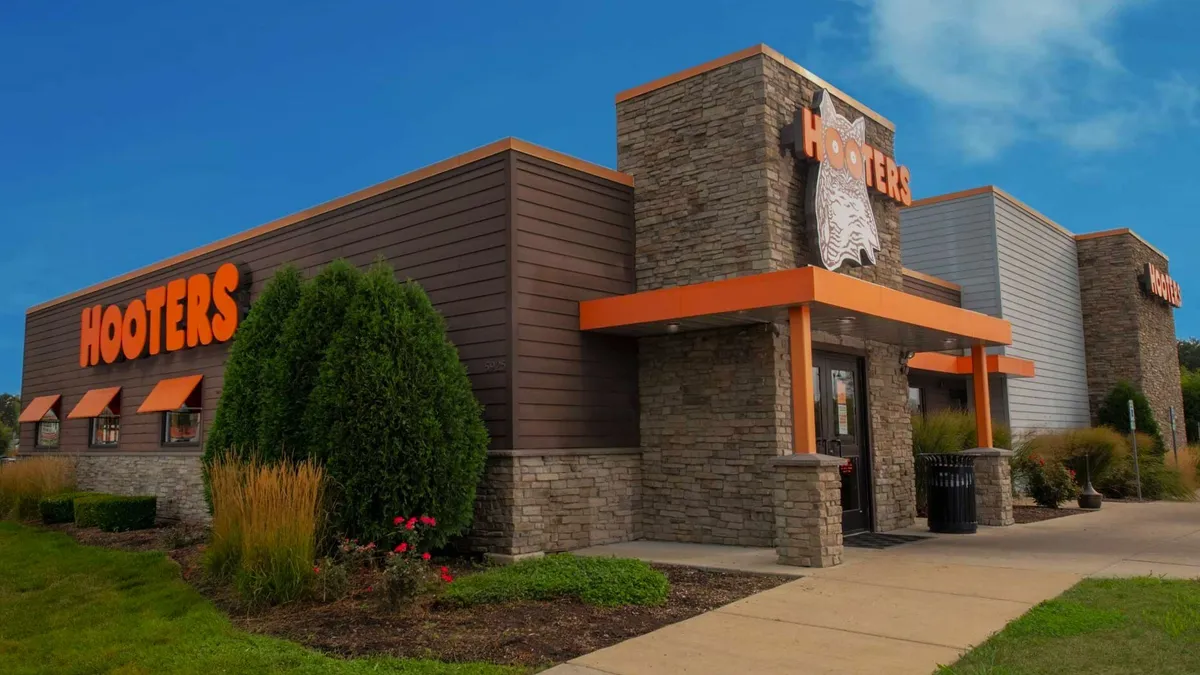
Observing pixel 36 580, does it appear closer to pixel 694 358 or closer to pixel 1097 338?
pixel 694 358

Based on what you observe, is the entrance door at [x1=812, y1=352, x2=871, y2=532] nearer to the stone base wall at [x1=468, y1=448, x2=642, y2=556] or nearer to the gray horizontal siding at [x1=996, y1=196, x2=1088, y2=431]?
the stone base wall at [x1=468, y1=448, x2=642, y2=556]

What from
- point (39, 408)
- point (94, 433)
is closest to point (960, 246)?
point (94, 433)

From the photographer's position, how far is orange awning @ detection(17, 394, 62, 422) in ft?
63.2

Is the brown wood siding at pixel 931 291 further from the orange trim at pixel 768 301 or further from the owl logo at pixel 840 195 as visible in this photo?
the orange trim at pixel 768 301

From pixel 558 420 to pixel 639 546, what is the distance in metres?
1.81

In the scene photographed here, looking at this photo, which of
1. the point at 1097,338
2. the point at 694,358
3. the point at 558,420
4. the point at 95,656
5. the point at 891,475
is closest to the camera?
the point at 95,656

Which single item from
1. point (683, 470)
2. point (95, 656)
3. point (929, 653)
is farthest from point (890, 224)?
point (95, 656)

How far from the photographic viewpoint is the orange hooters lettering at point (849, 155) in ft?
36.1

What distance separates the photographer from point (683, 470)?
11023 mm

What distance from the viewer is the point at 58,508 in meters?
14.6

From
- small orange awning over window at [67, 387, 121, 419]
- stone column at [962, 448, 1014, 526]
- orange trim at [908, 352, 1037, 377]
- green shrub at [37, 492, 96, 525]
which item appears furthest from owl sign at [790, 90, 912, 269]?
small orange awning over window at [67, 387, 121, 419]

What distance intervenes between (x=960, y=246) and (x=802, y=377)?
12.1 meters

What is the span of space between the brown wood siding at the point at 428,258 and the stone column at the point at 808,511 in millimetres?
3084

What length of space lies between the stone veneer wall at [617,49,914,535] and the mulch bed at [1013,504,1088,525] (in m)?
5.05
